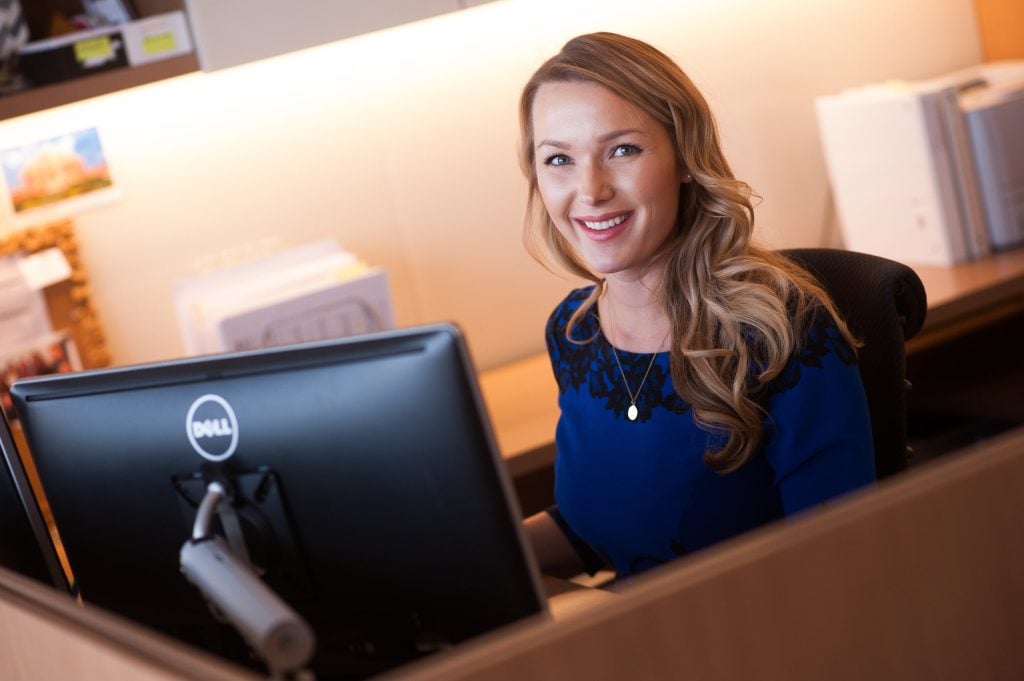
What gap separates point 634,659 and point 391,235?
2.38m

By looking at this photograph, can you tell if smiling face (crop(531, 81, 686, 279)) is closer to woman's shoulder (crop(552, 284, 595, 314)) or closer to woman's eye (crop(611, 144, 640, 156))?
woman's eye (crop(611, 144, 640, 156))

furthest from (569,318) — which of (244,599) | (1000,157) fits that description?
(1000,157)

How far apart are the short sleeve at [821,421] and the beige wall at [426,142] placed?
1.64m

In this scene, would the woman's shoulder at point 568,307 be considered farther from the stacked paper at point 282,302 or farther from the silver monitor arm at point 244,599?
the silver monitor arm at point 244,599

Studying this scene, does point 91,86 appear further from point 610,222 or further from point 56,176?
point 610,222

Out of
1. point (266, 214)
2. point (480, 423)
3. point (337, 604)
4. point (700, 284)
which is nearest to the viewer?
point (480, 423)

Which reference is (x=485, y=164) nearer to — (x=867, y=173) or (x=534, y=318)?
(x=534, y=318)

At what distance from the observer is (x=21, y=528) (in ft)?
4.80

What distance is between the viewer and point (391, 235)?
123 inches

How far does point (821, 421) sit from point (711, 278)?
24 centimetres

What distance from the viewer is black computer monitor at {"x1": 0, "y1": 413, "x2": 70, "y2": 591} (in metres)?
1.44

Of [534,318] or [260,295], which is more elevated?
[260,295]

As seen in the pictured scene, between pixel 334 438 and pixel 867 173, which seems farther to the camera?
pixel 867 173

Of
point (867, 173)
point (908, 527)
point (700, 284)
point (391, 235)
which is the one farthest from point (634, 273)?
point (867, 173)
